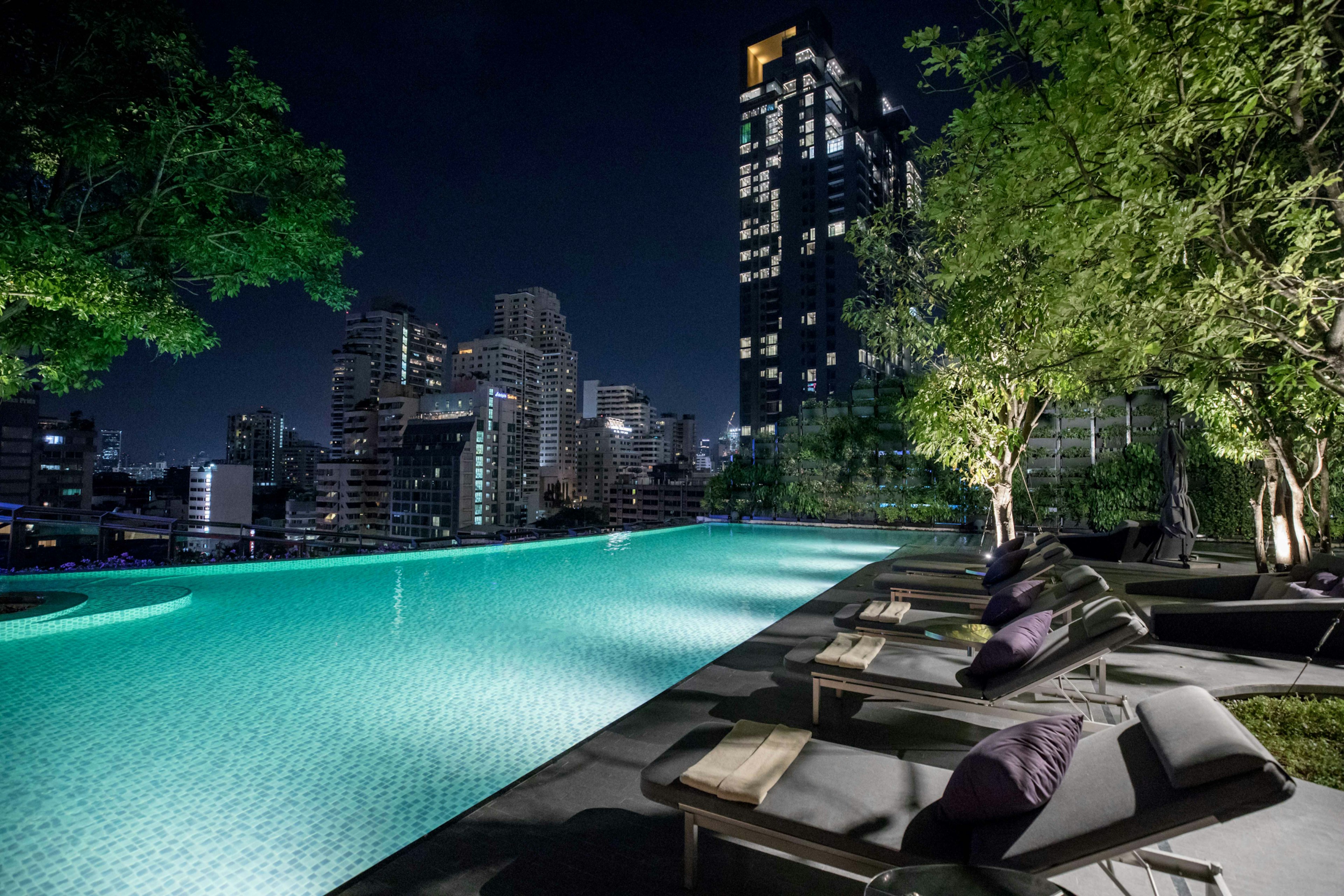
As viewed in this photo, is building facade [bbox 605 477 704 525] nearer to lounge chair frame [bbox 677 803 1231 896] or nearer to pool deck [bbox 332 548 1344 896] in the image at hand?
pool deck [bbox 332 548 1344 896]

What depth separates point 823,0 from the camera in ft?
209

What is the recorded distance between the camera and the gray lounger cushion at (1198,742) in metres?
1.36

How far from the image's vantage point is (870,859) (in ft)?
5.33

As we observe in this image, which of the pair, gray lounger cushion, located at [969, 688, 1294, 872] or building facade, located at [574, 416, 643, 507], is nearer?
gray lounger cushion, located at [969, 688, 1294, 872]

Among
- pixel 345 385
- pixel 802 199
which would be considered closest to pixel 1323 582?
pixel 802 199

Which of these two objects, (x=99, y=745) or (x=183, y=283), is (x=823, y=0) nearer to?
(x=183, y=283)

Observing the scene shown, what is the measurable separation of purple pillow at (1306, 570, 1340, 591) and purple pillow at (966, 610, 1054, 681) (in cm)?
390

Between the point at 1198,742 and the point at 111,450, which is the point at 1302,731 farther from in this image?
the point at 111,450

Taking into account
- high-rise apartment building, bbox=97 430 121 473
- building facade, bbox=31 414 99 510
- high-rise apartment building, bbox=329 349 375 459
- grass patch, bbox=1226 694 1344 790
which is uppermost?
high-rise apartment building, bbox=329 349 375 459

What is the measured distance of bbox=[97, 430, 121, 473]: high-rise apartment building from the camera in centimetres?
5166

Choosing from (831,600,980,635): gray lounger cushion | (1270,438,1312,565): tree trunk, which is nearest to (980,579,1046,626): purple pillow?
(831,600,980,635): gray lounger cushion

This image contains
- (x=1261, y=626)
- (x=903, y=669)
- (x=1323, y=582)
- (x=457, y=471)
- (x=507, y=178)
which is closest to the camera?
(x=903, y=669)

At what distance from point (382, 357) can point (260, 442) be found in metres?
28.2

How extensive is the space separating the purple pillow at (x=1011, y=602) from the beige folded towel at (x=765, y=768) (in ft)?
7.68
